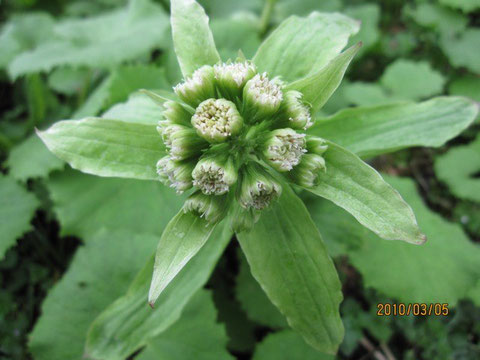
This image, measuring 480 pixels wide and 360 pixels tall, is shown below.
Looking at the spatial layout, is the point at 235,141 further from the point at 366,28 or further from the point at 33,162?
the point at 366,28

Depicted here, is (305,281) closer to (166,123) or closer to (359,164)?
(359,164)

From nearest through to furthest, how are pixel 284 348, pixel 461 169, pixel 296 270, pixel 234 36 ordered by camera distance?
pixel 296 270
pixel 284 348
pixel 461 169
pixel 234 36

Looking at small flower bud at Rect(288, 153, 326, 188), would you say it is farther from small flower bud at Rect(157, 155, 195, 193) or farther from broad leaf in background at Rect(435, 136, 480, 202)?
broad leaf in background at Rect(435, 136, 480, 202)

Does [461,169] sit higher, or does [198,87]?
[198,87]

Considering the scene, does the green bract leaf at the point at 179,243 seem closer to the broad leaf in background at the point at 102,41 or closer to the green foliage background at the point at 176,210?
the green foliage background at the point at 176,210

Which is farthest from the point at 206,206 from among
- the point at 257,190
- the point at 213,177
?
the point at 257,190
